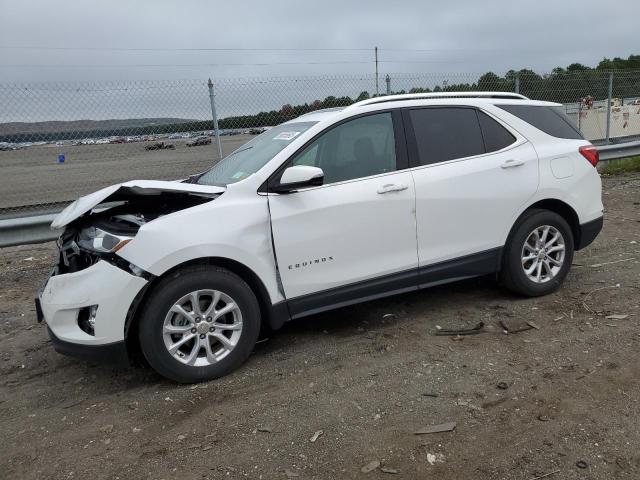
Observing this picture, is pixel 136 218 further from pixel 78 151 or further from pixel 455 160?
pixel 78 151

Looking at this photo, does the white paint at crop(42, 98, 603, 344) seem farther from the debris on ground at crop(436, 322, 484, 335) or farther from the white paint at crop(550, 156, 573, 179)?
the debris on ground at crop(436, 322, 484, 335)

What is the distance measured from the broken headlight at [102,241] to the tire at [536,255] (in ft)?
10.1

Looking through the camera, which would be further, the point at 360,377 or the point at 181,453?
the point at 360,377

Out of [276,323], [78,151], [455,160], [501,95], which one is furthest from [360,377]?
[78,151]

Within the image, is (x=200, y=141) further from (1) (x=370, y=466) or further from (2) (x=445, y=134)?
(1) (x=370, y=466)

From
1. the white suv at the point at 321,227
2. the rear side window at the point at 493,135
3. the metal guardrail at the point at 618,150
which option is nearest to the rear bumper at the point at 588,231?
the white suv at the point at 321,227

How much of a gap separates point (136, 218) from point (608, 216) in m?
6.81

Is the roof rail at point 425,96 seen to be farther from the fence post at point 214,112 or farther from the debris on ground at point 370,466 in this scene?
the fence post at point 214,112

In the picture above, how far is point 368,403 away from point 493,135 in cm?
256

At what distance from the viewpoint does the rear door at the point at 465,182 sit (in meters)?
4.27

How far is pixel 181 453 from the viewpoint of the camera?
2.93 m

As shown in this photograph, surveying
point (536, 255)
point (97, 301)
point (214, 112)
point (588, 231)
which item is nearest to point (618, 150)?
point (588, 231)

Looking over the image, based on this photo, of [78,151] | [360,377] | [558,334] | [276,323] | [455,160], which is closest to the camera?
[360,377]

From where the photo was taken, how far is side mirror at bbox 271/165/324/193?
12.0 feet
